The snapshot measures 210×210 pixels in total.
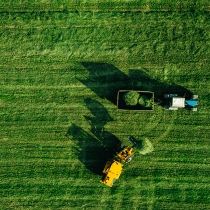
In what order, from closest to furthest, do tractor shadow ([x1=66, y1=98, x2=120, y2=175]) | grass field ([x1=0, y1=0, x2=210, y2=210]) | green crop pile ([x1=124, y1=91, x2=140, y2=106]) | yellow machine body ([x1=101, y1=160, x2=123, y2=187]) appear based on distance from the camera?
green crop pile ([x1=124, y1=91, x2=140, y2=106]), yellow machine body ([x1=101, y1=160, x2=123, y2=187]), grass field ([x1=0, y1=0, x2=210, y2=210]), tractor shadow ([x1=66, y1=98, x2=120, y2=175])

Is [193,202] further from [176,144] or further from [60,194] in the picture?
[60,194]

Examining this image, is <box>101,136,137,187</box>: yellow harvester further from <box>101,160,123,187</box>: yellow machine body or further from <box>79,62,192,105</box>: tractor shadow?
<box>79,62,192,105</box>: tractor shadow

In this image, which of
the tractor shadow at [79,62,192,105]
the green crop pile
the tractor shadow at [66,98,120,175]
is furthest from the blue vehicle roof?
the tractor shadow at [66,98,120,175]

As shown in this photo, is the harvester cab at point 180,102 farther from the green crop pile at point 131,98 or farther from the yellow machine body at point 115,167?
the yellow machine body at point 115,167

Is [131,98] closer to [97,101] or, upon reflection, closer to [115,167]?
[97,101]

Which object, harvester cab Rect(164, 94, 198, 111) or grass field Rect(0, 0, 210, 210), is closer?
harvester cab Rect(164, 94, 198, 111)

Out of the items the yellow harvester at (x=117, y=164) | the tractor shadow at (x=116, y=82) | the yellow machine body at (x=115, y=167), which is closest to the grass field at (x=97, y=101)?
the tractor shadow at (x=116, y=82)
